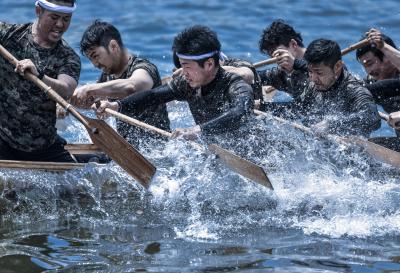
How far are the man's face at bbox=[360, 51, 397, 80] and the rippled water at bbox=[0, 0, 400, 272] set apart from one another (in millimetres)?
Result: 1393

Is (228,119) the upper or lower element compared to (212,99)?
lower

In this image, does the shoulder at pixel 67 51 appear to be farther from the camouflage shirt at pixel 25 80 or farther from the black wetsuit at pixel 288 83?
the black wetsuit at pixel 288 83

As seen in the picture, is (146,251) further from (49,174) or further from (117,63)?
(117,63)

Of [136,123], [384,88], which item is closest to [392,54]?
[384,88]

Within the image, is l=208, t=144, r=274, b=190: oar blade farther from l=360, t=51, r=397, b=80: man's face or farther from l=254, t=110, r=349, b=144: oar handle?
l=360, t=51, r=397, b=80: man's face

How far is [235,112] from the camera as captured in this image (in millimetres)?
8414

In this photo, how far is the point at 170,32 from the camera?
17.7m

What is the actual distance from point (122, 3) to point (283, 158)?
11175 mm

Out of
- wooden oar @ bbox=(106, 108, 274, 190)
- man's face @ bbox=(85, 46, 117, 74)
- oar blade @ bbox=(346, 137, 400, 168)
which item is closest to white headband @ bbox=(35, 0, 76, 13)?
man's face @ bbox=(85, 46, 117, 74)

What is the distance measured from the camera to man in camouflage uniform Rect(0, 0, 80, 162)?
823cm

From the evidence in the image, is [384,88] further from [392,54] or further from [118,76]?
[118,76]

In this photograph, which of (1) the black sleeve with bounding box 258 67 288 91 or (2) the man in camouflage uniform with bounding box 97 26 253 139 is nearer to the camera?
(2) the man in camouflage uniform with bounding box 97 26 253 139

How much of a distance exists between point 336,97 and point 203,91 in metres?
1.20

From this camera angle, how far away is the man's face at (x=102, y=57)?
9.20 metres
